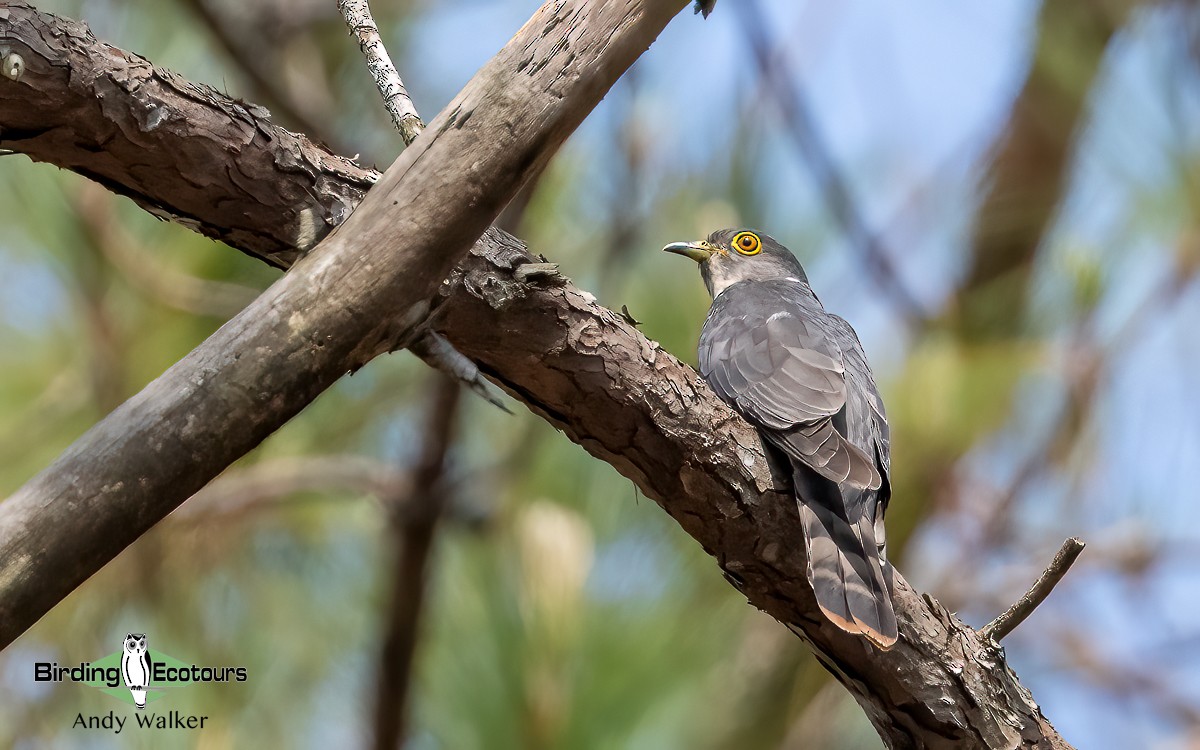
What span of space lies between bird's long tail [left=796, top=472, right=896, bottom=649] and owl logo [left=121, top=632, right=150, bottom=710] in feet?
9.70

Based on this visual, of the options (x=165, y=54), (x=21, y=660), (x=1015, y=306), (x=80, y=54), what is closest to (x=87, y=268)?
(x=165, y=54)

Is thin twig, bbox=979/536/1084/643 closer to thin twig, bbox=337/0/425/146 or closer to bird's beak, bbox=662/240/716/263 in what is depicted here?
thin twig, bbox=337/0/425/146

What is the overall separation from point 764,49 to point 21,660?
483 cm

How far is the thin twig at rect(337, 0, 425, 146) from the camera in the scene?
111 inches

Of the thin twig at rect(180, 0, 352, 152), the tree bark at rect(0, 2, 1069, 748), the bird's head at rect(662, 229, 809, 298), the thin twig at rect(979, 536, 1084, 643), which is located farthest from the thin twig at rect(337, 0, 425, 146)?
the bird's head at rect(662, 229, 809, 298)

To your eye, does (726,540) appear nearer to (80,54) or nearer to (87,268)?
(80,54)

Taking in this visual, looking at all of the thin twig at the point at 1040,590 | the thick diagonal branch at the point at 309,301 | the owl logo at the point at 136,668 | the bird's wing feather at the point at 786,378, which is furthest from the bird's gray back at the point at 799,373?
the owl logo at the point at 136,668

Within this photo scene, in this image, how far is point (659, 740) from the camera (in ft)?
17.6

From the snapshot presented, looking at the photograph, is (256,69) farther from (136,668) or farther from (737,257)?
(136,668)

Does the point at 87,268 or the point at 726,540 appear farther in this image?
the point at 87,268

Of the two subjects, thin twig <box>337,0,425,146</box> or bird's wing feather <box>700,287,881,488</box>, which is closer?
thin twig <box>337,0,425,146</box>

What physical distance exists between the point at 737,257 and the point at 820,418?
7.82 ft

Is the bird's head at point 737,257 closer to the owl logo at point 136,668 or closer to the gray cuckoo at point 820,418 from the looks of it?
the gray cuckoo at point 820,418

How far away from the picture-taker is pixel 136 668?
4.37 m
